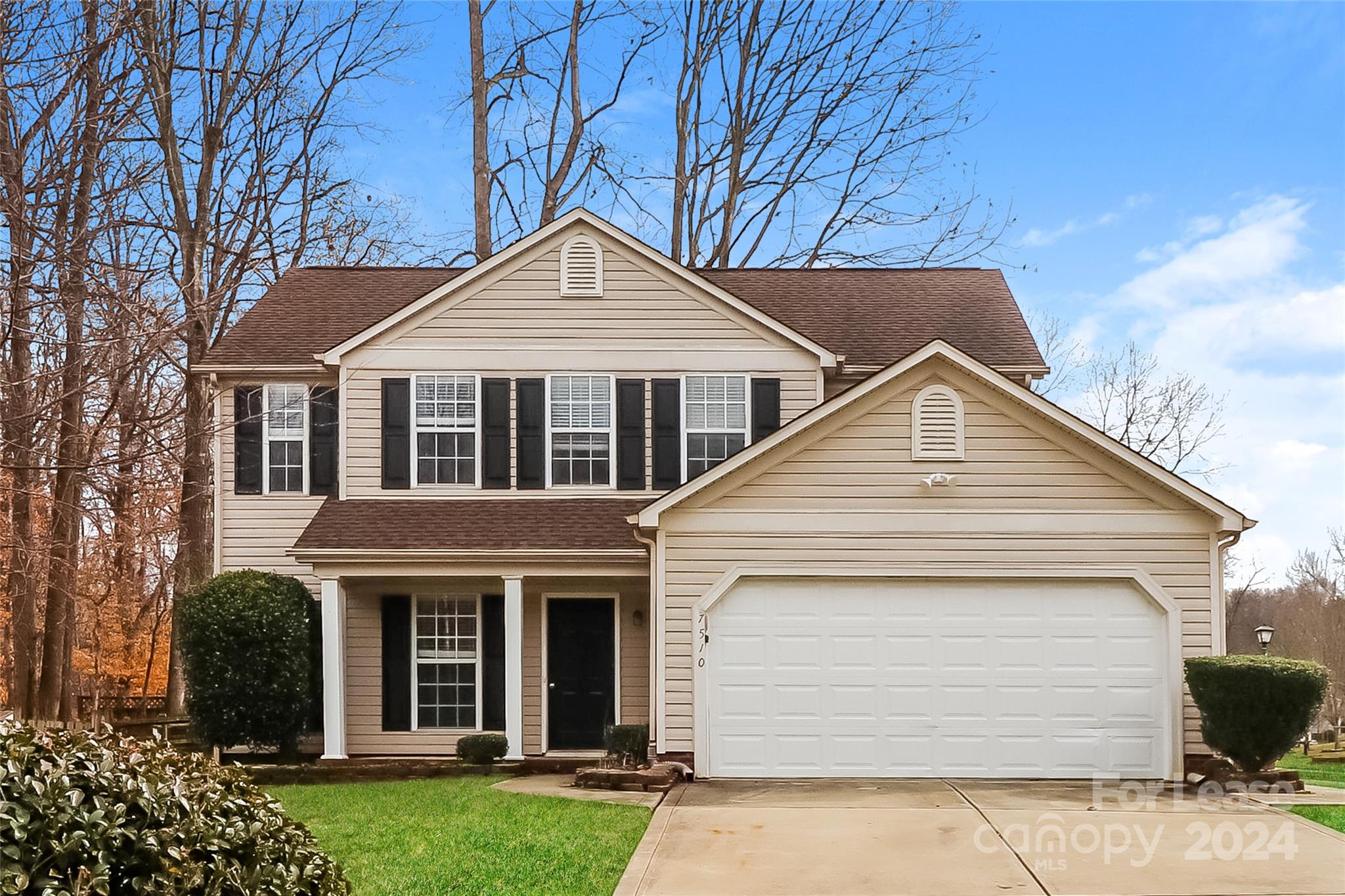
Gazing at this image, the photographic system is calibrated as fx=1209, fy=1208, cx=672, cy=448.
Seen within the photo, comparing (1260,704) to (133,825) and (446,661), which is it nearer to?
(446,661)

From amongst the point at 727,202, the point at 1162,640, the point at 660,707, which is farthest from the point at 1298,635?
the point at 660,707

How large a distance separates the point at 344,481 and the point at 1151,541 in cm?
1044

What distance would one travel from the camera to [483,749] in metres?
15.5

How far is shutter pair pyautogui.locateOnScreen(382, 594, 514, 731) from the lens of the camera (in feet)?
54.0

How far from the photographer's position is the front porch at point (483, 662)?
16.4 meters

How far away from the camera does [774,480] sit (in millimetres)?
13805

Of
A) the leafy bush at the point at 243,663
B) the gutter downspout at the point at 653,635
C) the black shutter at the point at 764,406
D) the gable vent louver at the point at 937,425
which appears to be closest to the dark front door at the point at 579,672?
the gutter downspout at the point at 653,635

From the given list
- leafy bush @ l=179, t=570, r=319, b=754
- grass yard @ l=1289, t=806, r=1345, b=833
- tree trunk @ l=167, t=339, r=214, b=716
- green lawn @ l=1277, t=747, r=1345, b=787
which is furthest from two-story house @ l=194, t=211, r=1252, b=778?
tree trunk @ l=167, t=339, r=214, b=716

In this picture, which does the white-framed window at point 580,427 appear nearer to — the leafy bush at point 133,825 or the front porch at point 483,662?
the front porch at point 483,662

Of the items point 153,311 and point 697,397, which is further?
point 697,397

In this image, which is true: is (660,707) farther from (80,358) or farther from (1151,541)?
(80,358)

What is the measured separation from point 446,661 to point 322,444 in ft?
11.7

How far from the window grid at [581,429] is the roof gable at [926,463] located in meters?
3.33

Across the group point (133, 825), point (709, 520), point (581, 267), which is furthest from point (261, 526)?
point (133, 825)
